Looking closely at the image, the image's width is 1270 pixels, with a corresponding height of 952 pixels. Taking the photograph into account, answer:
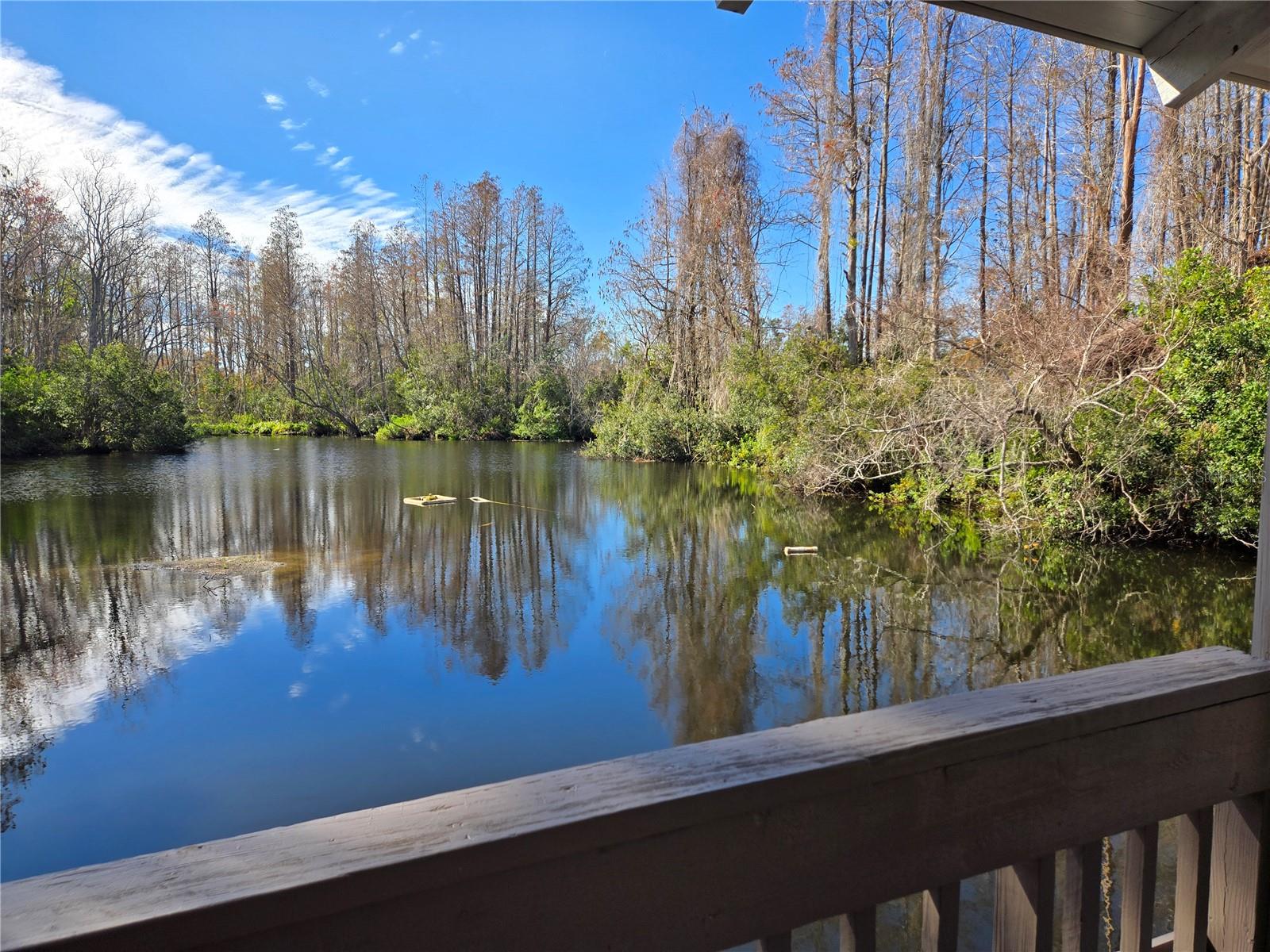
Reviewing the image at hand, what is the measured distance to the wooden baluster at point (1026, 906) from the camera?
100 cm

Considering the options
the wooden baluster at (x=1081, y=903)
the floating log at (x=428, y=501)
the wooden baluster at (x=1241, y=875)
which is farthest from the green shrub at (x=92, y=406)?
the wooden baluster at (x=1241, y=875)

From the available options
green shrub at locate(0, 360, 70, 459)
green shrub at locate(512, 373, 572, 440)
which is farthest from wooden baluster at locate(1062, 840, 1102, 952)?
green shrub at locate(512, 373, 572, 440)

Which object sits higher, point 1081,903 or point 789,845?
point 789,845

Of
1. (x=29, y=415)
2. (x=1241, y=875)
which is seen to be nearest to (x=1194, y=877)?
(x=1241, y=875)

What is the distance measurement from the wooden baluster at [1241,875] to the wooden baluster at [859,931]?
2.12ft

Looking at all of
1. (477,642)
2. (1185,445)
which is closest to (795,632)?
(477,642)

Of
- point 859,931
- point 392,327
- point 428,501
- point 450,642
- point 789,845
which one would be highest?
point 392,327

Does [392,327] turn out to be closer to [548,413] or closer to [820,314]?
[548,413]

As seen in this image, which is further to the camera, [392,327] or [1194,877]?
[392,327]

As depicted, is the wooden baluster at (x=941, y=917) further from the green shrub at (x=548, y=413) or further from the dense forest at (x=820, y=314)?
the green shrub at (x=548, y=413)

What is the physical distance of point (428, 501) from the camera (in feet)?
48.1

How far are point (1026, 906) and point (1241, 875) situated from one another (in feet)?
1.55

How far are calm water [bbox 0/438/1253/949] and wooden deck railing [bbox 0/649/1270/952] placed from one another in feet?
8.91

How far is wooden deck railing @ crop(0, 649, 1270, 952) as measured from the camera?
0.63m
